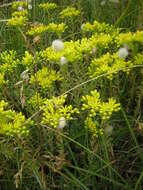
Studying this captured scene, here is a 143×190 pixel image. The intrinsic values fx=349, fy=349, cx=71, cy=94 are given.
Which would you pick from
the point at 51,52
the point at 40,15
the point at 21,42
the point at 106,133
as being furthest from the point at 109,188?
the point at 40,15

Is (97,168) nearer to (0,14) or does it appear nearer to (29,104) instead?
(29,104)

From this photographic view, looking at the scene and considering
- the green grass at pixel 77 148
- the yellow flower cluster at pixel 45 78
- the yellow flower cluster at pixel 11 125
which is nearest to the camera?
the yellow flower cluster at pixel 11 125

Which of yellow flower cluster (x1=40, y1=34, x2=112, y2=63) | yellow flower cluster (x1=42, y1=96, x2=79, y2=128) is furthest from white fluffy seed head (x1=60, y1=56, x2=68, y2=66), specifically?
yellow flower cluster (x1=42, y1=96, x2=79, y2=128)

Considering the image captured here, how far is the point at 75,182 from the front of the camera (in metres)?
1.27

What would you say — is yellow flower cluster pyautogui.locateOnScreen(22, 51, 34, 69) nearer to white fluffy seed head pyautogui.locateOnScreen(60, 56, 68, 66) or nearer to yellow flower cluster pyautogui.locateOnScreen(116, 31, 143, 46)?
white fluffy seed head pyautogui.locateOnScreen(60, 56, 68, 66)

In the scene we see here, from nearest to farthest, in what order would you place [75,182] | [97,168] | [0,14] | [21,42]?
[75,182]
[97,168]
[21,42]
[0,14]

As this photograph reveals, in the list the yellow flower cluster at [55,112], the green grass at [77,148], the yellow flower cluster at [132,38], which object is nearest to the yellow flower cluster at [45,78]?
the green grass at [77,148]

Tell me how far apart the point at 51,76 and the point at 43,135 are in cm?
25

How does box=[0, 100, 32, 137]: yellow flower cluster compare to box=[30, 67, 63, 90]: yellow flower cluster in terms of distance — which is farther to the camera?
box=[30, 67, 63, 90]: yellow flower cluster

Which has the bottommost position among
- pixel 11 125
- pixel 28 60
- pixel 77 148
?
pixel 77 148

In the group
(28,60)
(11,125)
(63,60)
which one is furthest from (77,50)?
(11,125)

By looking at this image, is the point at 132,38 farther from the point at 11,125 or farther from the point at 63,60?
the point at 11,125

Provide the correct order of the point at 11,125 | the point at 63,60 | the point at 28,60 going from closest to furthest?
the point at 11,125 → the point at 63,60 → the point at 28,60

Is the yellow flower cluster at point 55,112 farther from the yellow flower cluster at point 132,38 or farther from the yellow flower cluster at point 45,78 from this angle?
the yellow flower cluster at point 132,38
